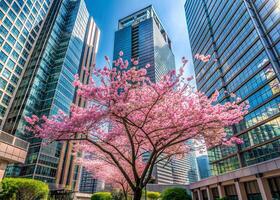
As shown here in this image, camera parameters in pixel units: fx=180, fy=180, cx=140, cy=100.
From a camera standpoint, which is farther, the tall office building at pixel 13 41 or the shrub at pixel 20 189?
the tall office building at pixel 13 41

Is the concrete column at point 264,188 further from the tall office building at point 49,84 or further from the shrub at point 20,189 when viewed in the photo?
the tall office building at point 49,84

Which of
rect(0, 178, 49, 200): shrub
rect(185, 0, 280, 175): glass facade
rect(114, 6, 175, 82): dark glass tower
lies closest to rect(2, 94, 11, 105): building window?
rect(0, 178, 49, 200): shrub

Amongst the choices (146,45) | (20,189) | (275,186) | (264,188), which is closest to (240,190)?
(264,188)

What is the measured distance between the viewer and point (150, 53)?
4867 inches

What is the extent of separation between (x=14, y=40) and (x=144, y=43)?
92141 millimetres

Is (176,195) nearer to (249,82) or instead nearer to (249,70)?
(249,82)

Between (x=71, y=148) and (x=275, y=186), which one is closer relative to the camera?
(x=275, y=186)

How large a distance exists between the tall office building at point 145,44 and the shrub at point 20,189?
105383mm

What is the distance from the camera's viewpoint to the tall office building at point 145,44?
124250 millimetres

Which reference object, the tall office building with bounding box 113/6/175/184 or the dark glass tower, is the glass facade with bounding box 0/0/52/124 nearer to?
the tall office building with bounding box 113/6/175/184

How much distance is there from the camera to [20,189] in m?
13.6

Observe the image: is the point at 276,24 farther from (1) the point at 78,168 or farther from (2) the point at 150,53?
(2) the point at 150,53

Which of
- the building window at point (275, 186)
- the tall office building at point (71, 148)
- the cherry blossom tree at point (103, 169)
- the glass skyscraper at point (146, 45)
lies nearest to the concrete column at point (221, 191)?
the building window at point (275, 186)

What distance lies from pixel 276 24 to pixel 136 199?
1634 inches
